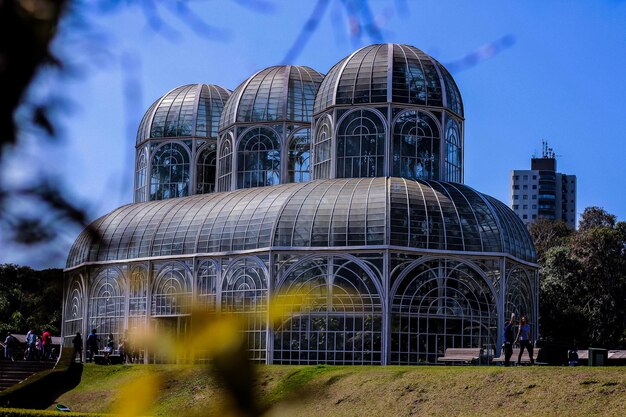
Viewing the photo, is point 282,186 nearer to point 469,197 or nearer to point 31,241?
point 469,197

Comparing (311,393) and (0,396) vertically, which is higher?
(311,393)

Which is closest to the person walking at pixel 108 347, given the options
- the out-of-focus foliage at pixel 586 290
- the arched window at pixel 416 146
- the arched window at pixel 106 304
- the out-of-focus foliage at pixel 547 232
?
the arched window at pixel 106 304

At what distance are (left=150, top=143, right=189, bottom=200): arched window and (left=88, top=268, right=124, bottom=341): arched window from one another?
342 inches

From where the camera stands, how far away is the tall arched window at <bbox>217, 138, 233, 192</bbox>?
51938 millimetres

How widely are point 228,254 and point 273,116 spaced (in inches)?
443

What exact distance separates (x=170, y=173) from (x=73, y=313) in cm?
961

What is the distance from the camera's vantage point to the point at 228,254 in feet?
138

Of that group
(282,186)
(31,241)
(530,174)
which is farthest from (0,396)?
(530,174)

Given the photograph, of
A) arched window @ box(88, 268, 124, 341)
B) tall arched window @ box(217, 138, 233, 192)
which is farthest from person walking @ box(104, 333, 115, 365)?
tall arched window @ box(217, 138, 233, 192)

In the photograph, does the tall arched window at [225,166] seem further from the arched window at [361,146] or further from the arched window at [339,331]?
the arched window at [339,331]

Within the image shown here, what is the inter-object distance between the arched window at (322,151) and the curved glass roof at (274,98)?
11.1ft

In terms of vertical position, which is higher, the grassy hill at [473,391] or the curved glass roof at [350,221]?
the curved glass roof at [350,221]

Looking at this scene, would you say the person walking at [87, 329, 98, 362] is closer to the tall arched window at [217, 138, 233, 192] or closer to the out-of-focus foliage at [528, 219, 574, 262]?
the tall arched window at [217, 138, 233, 192]

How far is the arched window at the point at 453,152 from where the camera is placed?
47.8 meters
